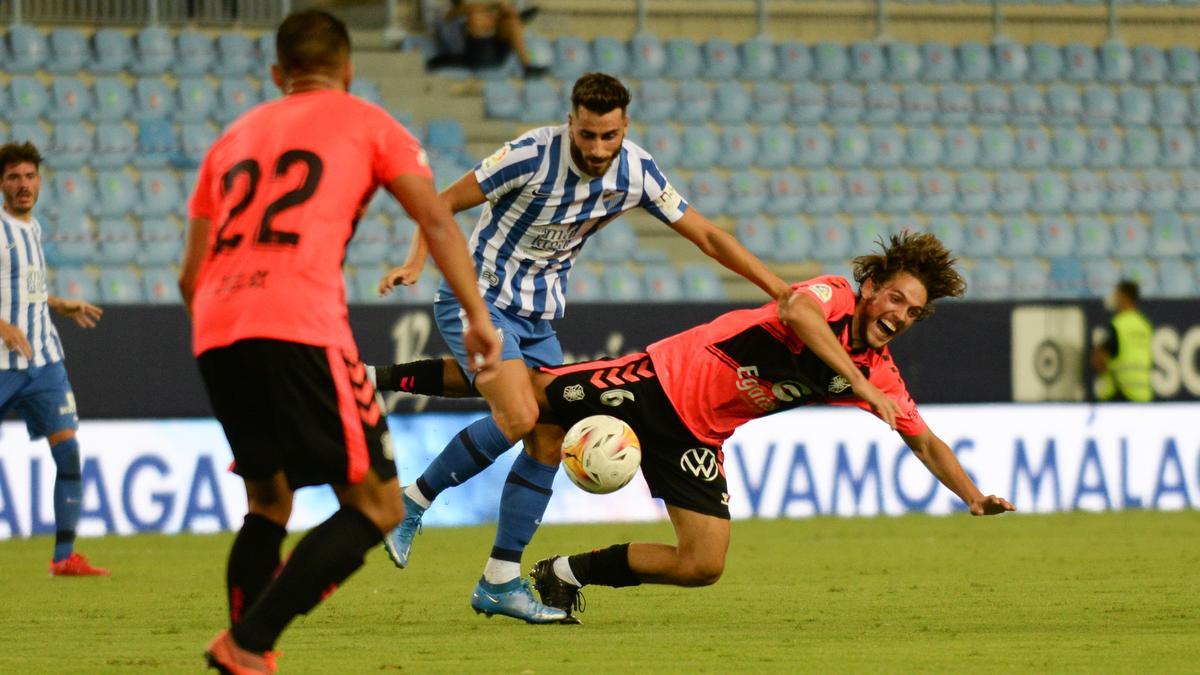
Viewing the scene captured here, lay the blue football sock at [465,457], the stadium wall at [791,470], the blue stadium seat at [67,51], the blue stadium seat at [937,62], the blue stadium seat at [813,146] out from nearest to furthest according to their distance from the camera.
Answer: the blue football sock at [465,457] < the stadium wall at [791,470] < the blue stadium seat at [67,51] < the blue stadium seat at [813,146] < the blue stadium seat at [937,62]

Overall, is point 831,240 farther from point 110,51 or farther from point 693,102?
point 110,51

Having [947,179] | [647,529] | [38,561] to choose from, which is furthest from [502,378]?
[947,179]

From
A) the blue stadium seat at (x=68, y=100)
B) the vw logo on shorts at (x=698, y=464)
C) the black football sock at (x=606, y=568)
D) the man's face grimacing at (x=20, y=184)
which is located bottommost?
the black football sock at (x=606, y=568)

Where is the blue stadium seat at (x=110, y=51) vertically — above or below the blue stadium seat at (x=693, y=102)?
above

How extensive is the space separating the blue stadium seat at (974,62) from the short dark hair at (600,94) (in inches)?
470

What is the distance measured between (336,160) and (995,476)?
9175 millimetres

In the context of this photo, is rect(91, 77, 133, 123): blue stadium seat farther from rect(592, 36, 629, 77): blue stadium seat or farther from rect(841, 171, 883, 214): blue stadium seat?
rect(841, 171, 883, 214): blue stadium seat

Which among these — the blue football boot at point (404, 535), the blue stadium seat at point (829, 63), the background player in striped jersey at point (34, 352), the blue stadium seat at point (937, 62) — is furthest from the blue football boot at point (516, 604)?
the blue stadium seat at point (937, 62)

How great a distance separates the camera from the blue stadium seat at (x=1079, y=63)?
18.2 m

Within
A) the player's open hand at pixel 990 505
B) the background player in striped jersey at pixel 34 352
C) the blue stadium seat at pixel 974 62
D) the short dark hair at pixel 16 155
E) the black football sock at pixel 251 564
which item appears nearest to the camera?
the black football sock at pixel 251 564

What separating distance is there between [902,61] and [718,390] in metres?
11.7

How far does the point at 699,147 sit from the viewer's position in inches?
634

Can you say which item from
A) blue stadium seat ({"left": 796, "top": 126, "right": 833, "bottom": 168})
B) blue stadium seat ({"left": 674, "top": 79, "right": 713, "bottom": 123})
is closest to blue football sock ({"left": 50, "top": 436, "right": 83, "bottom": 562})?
blue stadium seat ({"left": 674, "top": 79, "right": 713, "bottom": 123})

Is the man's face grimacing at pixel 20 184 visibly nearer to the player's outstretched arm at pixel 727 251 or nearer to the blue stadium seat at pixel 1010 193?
the player's outstretched arm at pixel 727 251
